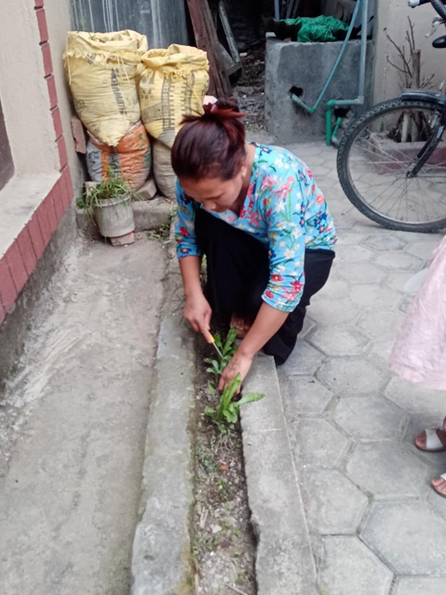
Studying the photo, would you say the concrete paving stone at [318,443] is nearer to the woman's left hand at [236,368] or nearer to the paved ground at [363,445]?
the paved ground at [363,445]

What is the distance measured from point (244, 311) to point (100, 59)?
1837 millimetres

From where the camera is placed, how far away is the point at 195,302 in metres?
2.15

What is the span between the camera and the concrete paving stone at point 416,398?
2105 millimetres

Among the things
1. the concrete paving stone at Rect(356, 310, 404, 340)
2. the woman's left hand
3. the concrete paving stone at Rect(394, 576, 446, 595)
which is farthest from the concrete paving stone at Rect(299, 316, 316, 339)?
the concrete paving stone at Rect(394, 576, 446, 595)

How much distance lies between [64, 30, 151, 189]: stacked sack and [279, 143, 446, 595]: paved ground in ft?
4.65

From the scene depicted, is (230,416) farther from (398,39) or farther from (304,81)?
(304,81)

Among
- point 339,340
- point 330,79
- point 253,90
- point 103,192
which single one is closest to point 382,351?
point 339,340

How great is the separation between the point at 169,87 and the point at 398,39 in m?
2.19

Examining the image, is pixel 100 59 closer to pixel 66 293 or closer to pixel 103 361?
pixel 66 293

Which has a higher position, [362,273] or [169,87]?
[169,87]

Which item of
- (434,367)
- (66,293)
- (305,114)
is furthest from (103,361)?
(305,114)

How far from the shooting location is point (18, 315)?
2.38m

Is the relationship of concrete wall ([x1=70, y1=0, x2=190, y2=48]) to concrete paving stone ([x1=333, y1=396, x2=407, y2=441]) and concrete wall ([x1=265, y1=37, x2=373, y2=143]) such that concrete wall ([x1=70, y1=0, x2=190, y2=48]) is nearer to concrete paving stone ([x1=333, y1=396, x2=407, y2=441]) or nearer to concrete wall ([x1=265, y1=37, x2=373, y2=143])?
concrete wall ([x1=265, y1=37, x2=373, y2=143])

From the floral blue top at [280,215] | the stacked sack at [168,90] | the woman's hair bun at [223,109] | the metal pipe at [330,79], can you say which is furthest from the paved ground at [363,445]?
the metal pipe at [330,79]
